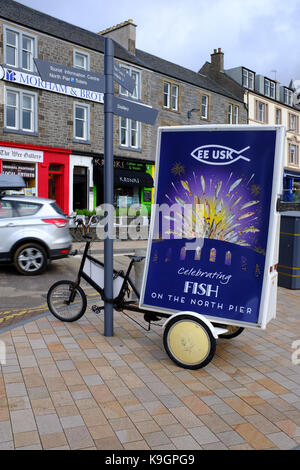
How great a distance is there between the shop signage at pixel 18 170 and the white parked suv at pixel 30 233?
10764 mm

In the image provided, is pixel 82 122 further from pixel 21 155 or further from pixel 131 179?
pixel 131 179

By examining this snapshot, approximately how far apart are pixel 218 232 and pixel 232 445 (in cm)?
222

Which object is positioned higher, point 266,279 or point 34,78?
point 34,78

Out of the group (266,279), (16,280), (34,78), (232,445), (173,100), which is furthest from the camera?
(173,100)

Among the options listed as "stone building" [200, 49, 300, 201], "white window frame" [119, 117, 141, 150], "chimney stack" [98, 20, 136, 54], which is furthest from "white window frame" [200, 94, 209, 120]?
"chimney stack" [98, 20, 136, 54]

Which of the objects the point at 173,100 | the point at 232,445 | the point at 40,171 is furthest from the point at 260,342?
the point at 173,100

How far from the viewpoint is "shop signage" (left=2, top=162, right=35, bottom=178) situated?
2000cm

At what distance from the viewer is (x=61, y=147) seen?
21.8 m

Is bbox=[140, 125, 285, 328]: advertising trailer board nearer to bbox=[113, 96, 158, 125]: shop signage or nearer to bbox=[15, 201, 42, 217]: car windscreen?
bbox=[113, 96, 158, 125]: shop signage

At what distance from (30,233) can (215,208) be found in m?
5.91

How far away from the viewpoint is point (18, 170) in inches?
805

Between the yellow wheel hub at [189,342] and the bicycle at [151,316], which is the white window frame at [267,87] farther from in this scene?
the yellow wheel hub at [189,342]

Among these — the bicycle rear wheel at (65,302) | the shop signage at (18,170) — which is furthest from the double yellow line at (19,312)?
the shop signage at (18,170)

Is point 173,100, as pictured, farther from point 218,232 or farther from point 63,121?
point 218,232
